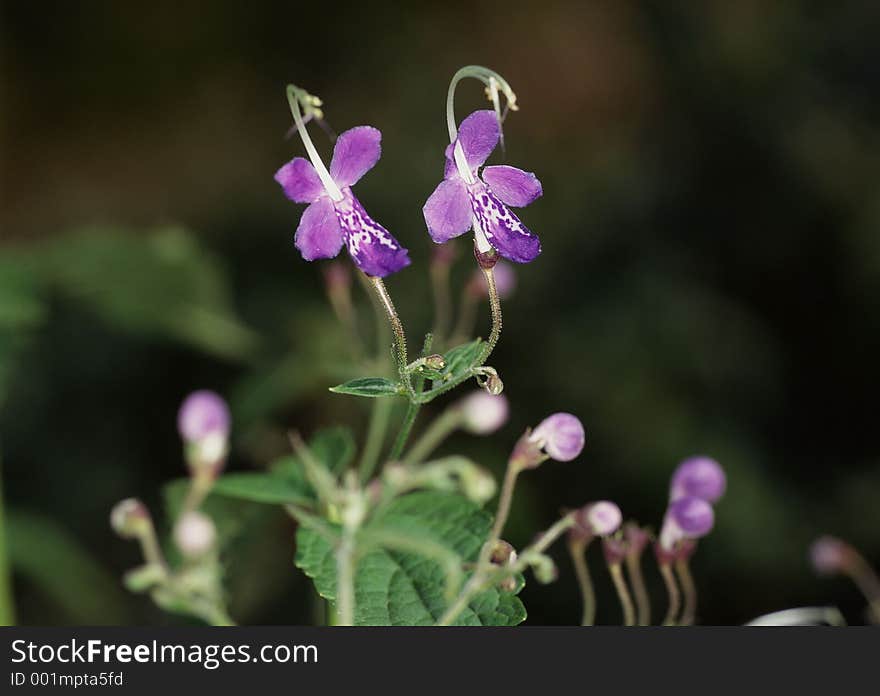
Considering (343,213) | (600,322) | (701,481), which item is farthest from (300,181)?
(600,322)

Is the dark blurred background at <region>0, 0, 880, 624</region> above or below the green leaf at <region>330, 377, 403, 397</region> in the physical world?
above

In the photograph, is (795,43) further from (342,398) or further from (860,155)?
(342,398)

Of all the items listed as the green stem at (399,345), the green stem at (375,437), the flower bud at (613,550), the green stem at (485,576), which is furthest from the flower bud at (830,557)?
the green stem at (399,345)

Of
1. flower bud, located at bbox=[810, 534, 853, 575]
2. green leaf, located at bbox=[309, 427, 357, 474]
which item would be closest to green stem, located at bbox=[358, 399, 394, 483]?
green leaf, located at bbox=[309, 427, 357, 474]

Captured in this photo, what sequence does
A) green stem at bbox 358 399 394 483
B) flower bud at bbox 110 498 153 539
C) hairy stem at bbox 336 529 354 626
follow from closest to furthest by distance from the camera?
hairy stem at bbox 336 529 354 626 → flower bud at bbox 110 498 153 539 → green stem at bbox 358 399 394 483

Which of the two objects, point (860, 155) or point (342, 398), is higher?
point (860, 155)

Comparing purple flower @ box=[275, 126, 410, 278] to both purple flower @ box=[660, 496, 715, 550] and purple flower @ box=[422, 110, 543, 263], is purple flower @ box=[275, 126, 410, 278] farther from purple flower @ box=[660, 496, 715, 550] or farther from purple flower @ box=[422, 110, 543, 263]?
purple flower @ box=[660, 496, 715, 550]

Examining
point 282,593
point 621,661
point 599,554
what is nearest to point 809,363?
point 599,554
